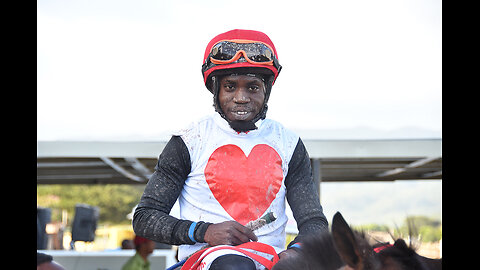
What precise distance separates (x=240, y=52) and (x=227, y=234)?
782 mm

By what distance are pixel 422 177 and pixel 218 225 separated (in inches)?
365

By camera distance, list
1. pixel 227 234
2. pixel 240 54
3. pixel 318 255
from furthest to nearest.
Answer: pixel 240 54 → pixel 227 234 → pixel 318 255

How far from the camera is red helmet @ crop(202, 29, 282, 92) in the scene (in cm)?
230

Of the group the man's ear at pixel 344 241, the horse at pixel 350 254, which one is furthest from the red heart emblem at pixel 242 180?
the man's ear at pixel 344 241

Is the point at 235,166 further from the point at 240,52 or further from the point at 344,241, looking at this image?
the point at 344,241

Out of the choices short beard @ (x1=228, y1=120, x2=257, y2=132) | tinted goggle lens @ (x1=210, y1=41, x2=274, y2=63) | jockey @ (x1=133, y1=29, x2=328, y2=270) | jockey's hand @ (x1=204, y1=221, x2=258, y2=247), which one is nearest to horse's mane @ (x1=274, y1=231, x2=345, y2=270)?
jockey's hand @ (x1=204, y1=221, x2=258, y2=247)

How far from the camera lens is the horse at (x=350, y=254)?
53.2 inches

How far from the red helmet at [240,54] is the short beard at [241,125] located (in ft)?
0.75

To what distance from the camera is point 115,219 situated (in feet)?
173

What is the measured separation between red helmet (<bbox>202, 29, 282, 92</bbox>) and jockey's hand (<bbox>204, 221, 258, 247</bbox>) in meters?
0.68

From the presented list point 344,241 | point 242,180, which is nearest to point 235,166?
point 242,180

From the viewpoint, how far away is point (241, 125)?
2.39 metres
